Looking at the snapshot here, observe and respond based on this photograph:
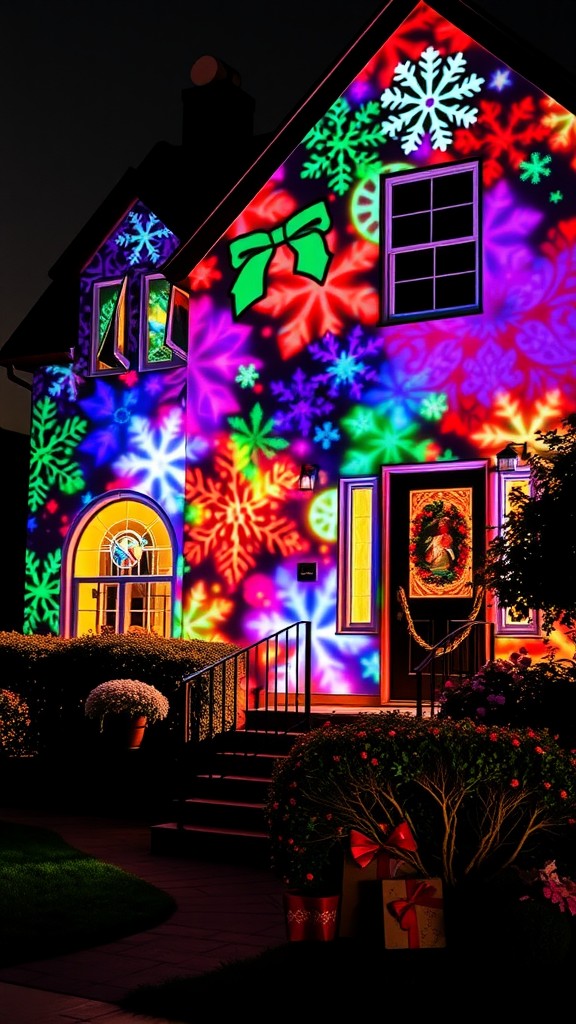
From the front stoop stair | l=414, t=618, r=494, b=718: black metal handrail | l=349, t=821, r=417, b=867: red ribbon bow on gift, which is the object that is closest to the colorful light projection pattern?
l=414, t=618, r=494, b=718: black metal handrail

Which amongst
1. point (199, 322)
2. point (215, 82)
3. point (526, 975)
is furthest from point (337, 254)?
point (526, 975)

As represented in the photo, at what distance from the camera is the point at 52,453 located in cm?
1612

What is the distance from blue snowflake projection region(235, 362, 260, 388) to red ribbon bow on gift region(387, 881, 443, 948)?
8.89 meters

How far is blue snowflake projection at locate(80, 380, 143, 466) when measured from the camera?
15.5 metres

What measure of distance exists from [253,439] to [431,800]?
8030 millimetres

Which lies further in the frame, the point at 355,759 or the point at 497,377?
the point at 497,377

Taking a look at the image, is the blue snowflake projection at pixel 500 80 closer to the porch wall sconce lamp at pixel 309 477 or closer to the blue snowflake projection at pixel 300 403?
the blue snowflake projection at pixel 300 403

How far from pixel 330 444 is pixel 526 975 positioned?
8289 mm

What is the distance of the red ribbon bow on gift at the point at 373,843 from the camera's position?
19.4ft

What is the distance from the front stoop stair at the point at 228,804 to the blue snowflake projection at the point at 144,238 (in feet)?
24.4

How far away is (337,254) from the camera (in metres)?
13.6

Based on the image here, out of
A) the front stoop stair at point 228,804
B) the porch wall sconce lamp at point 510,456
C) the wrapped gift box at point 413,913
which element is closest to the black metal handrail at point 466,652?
the porch wall sconce lamp at point 510,456

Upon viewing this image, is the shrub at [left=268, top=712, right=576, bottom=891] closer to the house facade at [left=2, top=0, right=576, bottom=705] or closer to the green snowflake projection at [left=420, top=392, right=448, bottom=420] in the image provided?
the house facade at [left=2, top=0, right=576, bottom=705]

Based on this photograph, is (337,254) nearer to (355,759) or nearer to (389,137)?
(389,137)
